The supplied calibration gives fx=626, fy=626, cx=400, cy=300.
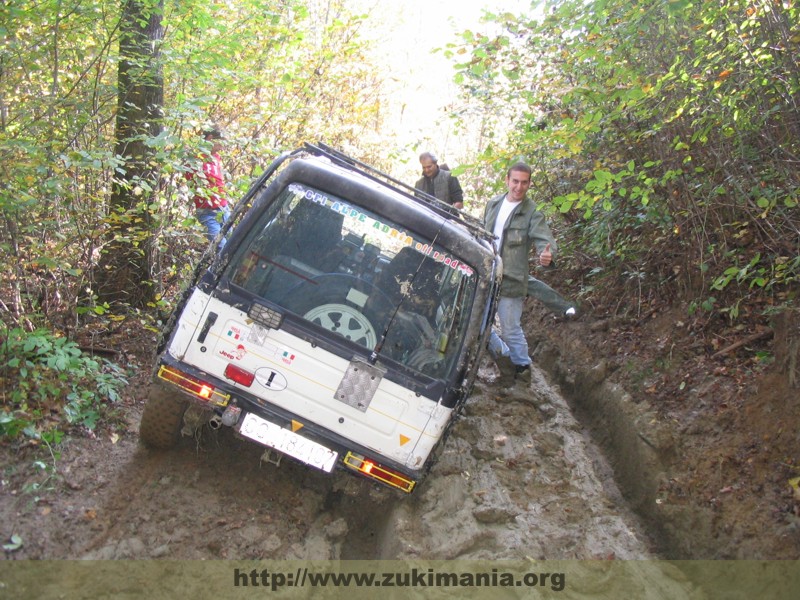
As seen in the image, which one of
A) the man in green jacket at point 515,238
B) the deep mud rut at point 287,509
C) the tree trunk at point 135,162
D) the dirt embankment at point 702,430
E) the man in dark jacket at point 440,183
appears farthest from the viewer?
the man in dark jacket at point 440,183

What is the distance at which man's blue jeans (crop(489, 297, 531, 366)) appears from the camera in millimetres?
5879

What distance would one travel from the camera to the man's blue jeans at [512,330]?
588 centimetres

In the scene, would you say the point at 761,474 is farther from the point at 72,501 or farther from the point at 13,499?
the point at 13,499

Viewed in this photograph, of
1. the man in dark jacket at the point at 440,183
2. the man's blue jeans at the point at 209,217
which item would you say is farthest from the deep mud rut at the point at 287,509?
the man in dark jacket at the point at 440,183

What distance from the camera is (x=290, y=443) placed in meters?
3.60

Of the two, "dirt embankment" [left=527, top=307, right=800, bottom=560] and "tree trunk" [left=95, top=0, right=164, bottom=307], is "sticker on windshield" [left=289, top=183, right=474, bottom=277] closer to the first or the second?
"tree trunk" [left=95, top=0, right=164, bottom=307]

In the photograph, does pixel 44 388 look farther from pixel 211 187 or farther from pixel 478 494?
pixel 478 494

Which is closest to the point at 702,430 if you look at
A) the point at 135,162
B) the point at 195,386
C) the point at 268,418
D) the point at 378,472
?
the point at 378,472

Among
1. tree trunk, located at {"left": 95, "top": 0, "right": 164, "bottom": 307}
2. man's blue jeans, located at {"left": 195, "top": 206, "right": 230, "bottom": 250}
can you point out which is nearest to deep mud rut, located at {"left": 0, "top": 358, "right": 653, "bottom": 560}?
tree trunk, located at {"left": 95, "top": 0, "right": 164, "bottom": 307}

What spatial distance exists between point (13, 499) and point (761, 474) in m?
4.33

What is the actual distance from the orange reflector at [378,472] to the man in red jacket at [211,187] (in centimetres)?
210

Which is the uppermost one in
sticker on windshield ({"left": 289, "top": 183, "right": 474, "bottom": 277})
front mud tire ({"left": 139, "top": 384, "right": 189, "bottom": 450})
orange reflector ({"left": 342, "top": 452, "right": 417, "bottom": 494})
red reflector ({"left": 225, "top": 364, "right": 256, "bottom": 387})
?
sticker on windshield ({"left": 289, "top": 183, "right": 474, "bottom": 277})

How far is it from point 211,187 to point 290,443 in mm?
2834

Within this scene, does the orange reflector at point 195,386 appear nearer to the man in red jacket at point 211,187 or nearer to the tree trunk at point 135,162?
the man in red jacket at point 211,187
